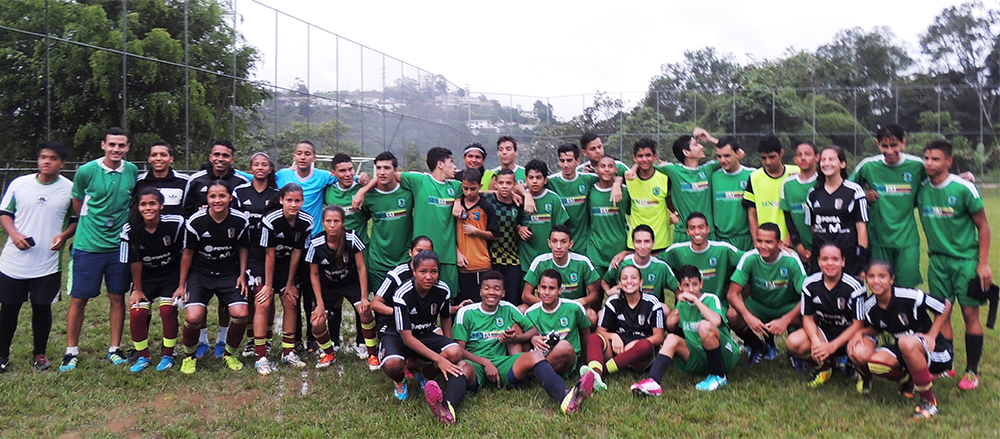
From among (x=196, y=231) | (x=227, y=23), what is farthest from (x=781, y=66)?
(x=196, y=231)

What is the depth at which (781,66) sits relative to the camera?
36.0 m

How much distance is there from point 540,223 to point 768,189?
1.78 metres

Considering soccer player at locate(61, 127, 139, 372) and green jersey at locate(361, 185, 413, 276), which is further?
green jersey at locate(361, 185, 413, 276)

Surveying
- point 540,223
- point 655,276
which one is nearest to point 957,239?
point 655,276

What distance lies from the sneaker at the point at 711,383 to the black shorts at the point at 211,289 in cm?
333

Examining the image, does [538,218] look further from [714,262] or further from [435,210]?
[714,262]

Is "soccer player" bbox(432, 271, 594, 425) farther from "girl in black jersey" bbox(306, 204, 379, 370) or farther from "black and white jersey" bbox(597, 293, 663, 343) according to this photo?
"girl in black jersey" bbox(306, 204, 379, 370)

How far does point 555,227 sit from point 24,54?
8384 millimetres

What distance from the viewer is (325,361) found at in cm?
521

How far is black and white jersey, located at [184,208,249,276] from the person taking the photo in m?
5.07

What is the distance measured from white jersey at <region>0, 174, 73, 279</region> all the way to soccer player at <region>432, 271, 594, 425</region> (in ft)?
10.2

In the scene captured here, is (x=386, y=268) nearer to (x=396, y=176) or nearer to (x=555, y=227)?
(x=396, y=176)

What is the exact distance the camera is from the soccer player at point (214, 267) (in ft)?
16.5

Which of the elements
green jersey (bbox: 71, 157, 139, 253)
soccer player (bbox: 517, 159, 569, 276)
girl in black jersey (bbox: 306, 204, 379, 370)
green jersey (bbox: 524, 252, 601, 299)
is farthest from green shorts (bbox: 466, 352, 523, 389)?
green jersey (bbox: 71, 157, 139, 253)
